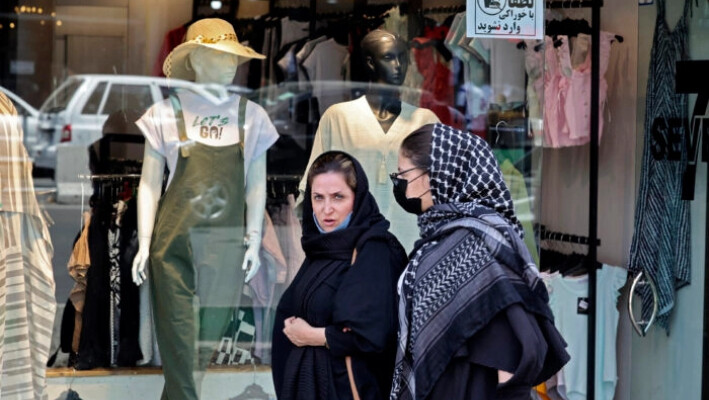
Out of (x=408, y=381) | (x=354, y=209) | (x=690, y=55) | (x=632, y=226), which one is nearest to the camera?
(x=408, y=381)

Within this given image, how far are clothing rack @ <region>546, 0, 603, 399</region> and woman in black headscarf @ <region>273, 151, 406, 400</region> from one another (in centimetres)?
214

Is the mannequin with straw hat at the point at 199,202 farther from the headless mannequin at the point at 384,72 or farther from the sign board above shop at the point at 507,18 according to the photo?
the sign board above shop at the point at 507,18

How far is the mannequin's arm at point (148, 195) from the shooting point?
4.31 m

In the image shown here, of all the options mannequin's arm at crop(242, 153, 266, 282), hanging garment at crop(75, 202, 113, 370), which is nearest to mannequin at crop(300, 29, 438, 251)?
mannequin's arm at crop(242, 153, 266, 282)

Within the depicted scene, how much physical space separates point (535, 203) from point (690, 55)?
115 cm

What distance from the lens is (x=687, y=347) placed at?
5.30 meters

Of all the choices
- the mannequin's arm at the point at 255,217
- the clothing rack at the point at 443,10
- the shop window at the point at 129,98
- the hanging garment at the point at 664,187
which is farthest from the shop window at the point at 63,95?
the hanging garment at the point at 664,187

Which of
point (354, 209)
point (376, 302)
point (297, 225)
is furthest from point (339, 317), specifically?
point (297, 225)

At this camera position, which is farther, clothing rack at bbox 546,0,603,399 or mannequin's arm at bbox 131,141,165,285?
clothing rack at bbox 546,0,603,399

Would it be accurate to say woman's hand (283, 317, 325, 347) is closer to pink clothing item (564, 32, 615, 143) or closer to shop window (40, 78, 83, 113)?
shop window (40, 78, 83, 113)

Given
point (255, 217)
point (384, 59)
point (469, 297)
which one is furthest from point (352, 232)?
point (384, 59)

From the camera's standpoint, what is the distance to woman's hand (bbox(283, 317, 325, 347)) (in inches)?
133

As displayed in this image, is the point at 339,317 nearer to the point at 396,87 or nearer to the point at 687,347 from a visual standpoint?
the point at 396,87

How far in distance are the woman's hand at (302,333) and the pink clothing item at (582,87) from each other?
2500 mm
